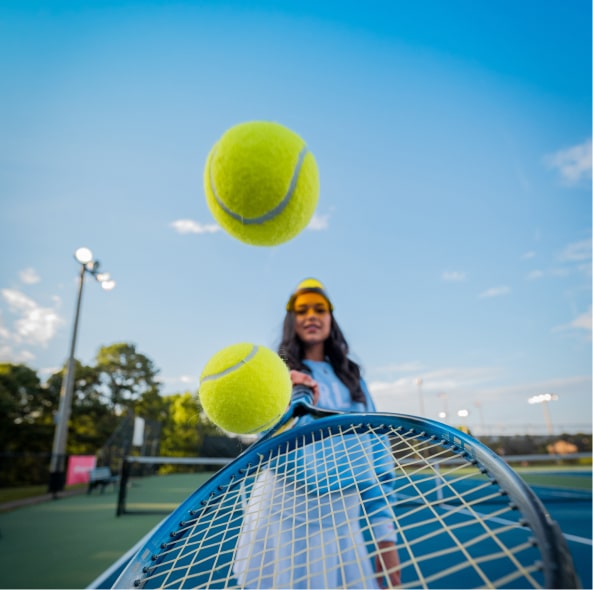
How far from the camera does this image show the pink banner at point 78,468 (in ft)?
29.7

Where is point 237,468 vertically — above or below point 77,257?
below

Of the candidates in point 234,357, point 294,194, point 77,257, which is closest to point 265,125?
point 294,194

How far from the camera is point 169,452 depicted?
1984 cm

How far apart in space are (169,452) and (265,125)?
21145 mm

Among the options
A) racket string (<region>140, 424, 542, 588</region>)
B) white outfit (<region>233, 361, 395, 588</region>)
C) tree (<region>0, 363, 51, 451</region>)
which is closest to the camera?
racket string (<region>140, 424, 542, 588</region>)

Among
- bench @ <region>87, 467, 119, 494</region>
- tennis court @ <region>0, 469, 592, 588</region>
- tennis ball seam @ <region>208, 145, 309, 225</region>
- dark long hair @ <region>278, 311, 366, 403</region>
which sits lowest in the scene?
tennis court @ <region>0, 469, 592, 588</region>

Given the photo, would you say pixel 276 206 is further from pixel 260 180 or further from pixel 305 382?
pixel 305 382

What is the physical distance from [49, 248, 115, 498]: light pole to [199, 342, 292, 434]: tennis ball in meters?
7.74

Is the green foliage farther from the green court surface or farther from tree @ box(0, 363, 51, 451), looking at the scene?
the green court surface

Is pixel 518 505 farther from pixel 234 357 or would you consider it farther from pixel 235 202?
pixel 235 202

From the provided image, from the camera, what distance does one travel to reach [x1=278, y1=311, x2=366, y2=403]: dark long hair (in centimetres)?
189

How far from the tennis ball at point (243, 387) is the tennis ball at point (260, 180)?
38 cm

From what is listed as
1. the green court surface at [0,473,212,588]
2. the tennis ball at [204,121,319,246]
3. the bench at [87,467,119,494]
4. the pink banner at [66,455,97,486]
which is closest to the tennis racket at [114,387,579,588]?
the tennis ball at [204,121,319,246]

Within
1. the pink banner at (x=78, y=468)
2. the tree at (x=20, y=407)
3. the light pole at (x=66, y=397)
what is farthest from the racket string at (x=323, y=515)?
the tree at (x=20, y=407)
